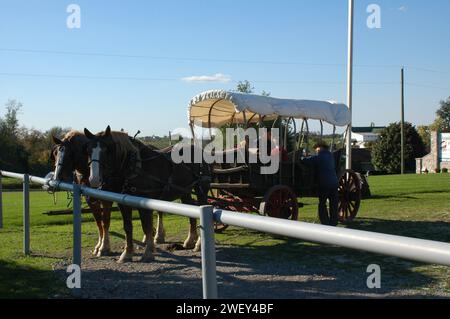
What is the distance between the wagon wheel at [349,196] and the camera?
42.9ft

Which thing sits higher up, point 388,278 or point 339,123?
point 339,123

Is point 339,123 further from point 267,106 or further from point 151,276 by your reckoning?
point 151,276

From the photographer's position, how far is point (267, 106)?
430 inches

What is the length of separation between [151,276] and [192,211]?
161 inches

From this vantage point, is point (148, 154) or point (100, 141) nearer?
point (100, 141)

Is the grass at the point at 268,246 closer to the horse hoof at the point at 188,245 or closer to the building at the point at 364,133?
the horse hoof at the point at 188,245

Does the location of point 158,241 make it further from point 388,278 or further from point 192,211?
point 192,211

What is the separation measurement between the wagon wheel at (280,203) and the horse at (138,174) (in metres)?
1.54

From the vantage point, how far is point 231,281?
21.2 ft

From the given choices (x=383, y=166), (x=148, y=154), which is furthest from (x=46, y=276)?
(x=383, y=166)
